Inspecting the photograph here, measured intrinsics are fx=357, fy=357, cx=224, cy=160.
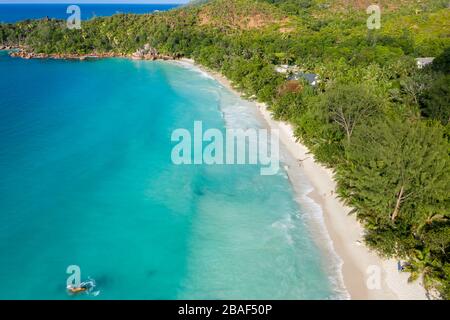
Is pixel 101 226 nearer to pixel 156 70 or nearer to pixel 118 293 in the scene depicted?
pixel 118 293

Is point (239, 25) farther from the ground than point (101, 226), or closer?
farther from the ground

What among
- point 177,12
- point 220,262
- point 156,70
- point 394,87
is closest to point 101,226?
point 220,262

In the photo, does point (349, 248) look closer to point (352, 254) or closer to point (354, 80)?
point (352, 254)

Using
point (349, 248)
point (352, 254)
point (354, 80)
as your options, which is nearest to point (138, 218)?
point (349, 248)

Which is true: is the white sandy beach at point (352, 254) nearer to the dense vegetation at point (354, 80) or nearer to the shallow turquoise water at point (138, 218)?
the dense vegetation at point (354, 80)

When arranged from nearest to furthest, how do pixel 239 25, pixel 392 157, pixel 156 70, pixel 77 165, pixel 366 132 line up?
pixel 392 157, pixel 366 132, pixel 77 165, pixel 156 70, pixel 239 25

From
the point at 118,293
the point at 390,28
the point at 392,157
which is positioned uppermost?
the point at 390,28
